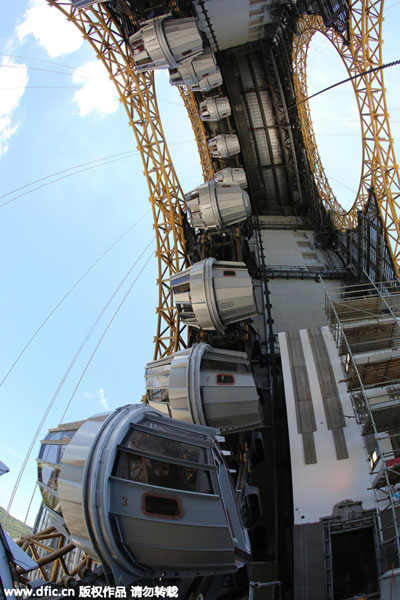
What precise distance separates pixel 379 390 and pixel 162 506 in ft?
33.7

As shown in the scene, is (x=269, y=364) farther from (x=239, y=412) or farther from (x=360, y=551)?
(x=360, y=551)

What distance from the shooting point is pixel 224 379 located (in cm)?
1255

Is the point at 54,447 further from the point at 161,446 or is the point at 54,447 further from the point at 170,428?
the point at 161,446

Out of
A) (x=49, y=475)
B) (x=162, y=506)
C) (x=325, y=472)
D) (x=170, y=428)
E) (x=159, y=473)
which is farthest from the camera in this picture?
(x=325, y=472)

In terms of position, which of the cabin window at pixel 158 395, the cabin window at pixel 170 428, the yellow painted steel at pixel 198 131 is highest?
the yellow painted steel at pixel 198 131

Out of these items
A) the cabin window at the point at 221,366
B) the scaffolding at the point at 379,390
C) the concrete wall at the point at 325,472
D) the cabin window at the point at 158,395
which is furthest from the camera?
the cabin window at the point at 158,395

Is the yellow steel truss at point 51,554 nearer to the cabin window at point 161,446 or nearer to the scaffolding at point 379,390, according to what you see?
the cabin window at point 161,446

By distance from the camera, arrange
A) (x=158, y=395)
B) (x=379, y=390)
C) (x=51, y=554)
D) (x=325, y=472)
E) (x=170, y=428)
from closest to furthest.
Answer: (x=170, y=428) → (x=51, y=554) → (x=325, y=472) → (x=379, y=390) → (x=158, y=395)

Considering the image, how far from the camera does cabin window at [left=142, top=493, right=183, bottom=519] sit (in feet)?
19.9

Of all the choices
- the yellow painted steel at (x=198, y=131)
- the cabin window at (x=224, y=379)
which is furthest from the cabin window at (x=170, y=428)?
the yellow painted steel at (x=198, y=131)

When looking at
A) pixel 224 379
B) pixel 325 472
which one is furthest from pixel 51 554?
pixel 325 472

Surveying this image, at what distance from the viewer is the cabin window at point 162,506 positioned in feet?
19.9

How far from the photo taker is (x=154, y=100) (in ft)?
70.6

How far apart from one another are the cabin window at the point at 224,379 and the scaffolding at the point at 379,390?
413cm
